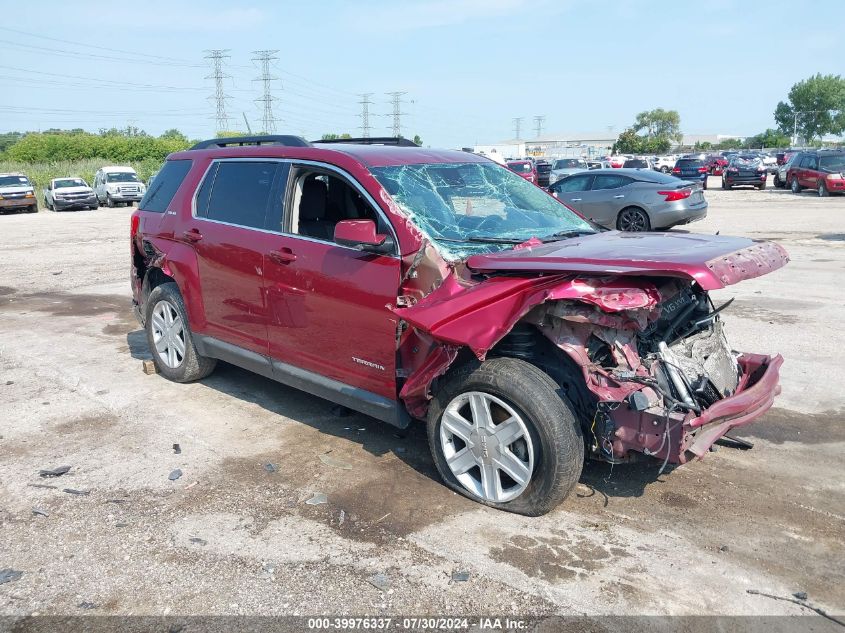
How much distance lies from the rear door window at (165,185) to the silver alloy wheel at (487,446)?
3536 mm

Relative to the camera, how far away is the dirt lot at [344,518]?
3336mm

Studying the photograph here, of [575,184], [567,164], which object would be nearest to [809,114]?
[567,164]

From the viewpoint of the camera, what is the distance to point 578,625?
309 cm

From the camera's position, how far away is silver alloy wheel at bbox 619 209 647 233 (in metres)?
16.4

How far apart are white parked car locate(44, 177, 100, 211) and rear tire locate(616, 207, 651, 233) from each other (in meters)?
25.6

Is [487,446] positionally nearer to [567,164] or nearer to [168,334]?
[168,334]

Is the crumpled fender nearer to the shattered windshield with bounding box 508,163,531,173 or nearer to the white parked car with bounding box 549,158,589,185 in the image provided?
the shattered windshield with bounding box 508,163,531,173

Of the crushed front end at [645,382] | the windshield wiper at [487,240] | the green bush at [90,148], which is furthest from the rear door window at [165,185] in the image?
the green bush at [90,148]

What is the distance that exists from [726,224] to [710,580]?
17286 mm

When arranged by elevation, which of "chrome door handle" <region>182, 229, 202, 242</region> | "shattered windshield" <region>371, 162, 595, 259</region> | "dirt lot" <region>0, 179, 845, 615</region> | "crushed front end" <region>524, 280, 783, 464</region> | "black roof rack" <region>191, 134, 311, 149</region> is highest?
"black roof rack" <region>191, 134, 311, 149</region>

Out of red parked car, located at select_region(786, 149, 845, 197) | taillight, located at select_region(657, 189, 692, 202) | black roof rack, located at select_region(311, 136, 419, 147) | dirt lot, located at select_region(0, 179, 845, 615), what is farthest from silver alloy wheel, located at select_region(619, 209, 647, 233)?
red parked car, located at select_region(786, 149, 845, 197)

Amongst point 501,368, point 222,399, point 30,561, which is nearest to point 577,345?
point 501,368

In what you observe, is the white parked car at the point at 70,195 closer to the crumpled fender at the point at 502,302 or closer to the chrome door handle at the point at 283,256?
the chrome door handle at the point at 283,256

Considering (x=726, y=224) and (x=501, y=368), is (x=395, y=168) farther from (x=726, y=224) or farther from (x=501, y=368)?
(x=726, y=224)
